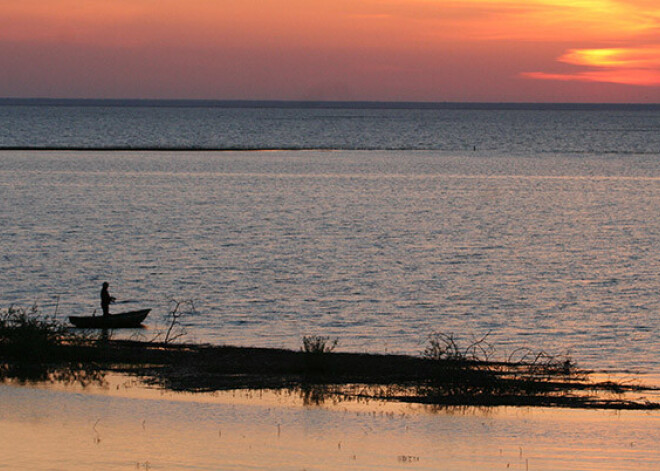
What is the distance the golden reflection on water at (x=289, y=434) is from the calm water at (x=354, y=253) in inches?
366

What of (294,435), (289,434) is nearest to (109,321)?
(289,434)

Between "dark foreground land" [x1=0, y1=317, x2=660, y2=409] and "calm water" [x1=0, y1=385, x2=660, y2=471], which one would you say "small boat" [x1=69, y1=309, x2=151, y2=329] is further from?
"calm water" [x1=0, y1=385, x2=660, y2=471]

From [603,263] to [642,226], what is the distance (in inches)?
833

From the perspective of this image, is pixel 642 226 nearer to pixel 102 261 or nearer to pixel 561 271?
pixel 561 271

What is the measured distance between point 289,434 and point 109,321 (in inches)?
615

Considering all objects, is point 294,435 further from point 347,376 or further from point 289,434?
point 347,376

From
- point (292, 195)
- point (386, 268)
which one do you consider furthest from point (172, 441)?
point (292, 195)

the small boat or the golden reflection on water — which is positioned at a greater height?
the golden reflection on water

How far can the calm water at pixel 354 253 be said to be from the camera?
36750mm

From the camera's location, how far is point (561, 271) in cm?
5238

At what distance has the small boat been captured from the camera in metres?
33.7

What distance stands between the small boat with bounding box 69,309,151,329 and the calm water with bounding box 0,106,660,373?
220cm

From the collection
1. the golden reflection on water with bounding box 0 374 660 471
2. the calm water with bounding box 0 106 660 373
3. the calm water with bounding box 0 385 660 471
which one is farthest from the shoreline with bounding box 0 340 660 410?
the calm water with bounding box 0 106 660 373

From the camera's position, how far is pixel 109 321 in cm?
3403
